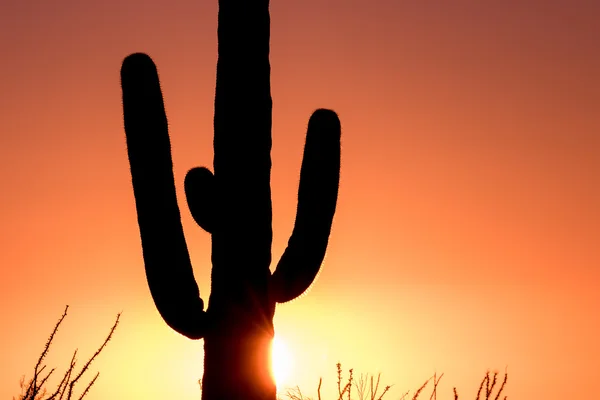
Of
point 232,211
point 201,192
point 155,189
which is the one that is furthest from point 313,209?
point 155,189

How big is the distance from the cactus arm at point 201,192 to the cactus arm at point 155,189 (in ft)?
0.74

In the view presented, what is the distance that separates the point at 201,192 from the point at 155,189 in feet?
1.31

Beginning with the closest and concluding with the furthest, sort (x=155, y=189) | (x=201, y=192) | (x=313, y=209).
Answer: (x=155, y=189) → (x=201, y=192) → (x=313, y=209)

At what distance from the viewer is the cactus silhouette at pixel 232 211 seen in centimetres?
699

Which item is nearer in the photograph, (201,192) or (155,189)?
(155,189)

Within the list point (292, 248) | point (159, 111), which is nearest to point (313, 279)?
point (292, 248)

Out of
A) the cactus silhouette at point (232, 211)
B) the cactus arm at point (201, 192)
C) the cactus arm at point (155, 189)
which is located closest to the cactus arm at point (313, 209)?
the cactus silhouette at point (232, 211)

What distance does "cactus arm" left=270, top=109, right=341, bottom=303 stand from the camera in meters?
7.64

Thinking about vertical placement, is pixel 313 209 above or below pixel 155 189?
above

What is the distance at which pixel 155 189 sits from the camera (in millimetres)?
6973

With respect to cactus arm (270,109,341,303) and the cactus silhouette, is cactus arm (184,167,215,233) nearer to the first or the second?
the cactus silhouette

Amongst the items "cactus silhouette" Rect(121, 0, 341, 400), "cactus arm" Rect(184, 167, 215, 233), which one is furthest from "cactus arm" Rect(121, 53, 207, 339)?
"cactus arm" Rect(184, 167, 215, 233)

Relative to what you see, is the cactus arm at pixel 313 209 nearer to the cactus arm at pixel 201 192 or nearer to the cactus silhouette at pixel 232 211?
the cactus silhouette at pixel 232 211

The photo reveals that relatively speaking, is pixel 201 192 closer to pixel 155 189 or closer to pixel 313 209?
pixel 155 189
